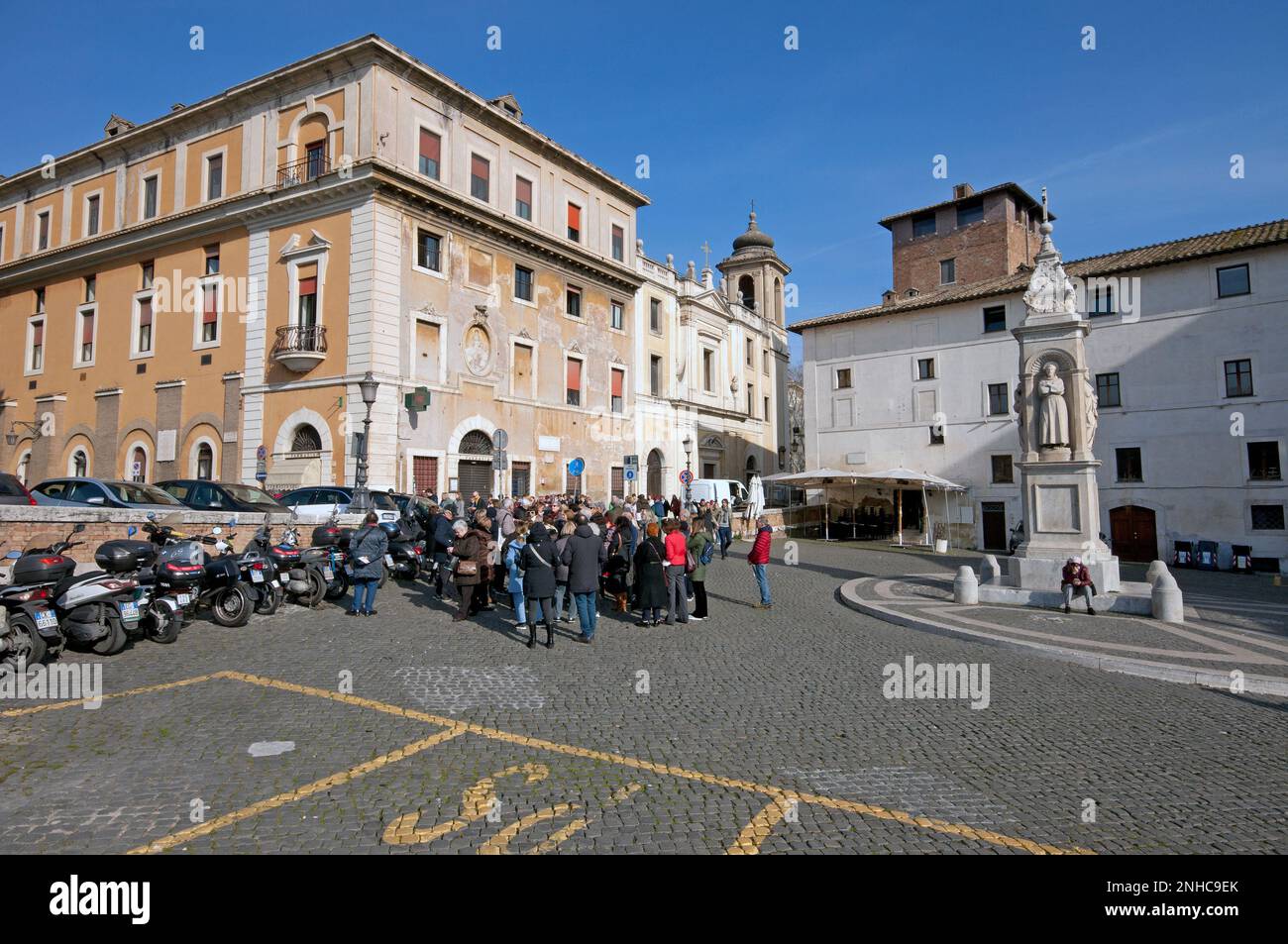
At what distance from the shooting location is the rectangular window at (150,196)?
29594 millimetres

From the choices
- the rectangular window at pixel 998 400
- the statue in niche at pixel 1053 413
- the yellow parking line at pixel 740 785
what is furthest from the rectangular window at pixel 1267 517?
the yellow parking line at pixel 740 785

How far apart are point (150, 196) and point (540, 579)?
102ft

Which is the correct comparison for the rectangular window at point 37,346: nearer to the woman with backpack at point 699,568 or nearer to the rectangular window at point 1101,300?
the woman with backpack at point 699,568

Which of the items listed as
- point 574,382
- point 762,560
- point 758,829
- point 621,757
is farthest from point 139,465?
point 758,829

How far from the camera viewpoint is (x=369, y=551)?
1155cm

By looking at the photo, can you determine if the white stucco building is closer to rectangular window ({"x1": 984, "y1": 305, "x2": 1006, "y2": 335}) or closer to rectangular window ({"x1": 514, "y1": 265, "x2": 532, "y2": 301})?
rectangular window ({"x1": 984, "y1": 305, "x2": 1006, "y2": 335})

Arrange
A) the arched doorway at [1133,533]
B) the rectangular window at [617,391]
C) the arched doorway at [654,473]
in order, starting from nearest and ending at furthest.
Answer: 1. the arched doorway at [1133,533]
2. the rectangular window at [617,391]
3. the arched doorway at [654,473]

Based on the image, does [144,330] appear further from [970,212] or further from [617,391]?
[970,212]

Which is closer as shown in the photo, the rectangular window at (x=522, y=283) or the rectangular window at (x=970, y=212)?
the rectangular window at (x=522, y=283)

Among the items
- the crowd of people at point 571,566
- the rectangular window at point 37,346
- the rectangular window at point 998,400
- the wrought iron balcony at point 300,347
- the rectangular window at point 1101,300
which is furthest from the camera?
the rectangular window at point 37,346

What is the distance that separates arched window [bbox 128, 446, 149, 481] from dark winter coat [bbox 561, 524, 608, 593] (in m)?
26.4

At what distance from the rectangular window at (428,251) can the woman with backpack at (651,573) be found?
1817cm

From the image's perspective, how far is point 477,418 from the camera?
87.9 feet

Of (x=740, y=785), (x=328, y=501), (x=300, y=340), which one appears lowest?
(x=740, y=785)
